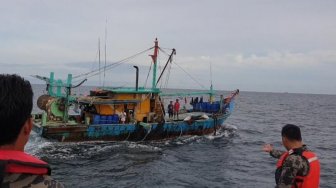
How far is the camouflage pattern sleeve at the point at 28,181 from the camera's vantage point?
1.98 metres

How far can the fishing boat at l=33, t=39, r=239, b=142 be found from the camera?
22594 mm

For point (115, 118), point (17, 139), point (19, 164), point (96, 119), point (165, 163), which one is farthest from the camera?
point (115, 118)

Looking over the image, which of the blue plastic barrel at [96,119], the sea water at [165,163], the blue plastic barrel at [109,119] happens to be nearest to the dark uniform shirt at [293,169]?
the sea water at [165,163]

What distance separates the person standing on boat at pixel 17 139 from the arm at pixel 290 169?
374 cm

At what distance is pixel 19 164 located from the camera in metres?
1.97

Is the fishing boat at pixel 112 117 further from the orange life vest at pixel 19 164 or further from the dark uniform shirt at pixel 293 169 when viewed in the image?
the orange life vest at pixel 19 164

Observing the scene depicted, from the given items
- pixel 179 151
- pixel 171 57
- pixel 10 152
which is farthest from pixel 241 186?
pixel 10 152

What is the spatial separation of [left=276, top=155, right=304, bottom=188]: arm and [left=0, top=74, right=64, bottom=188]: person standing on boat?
12.3 feet

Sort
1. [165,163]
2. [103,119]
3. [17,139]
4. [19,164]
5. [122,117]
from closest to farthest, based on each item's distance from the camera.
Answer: [19,164], [17,139], [165,163], [103,119], [122,117]

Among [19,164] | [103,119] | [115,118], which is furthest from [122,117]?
[19,164]

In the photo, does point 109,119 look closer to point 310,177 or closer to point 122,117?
point 122,117

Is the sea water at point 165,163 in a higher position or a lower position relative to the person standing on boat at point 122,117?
lower

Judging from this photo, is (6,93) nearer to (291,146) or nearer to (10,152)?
(10,152)

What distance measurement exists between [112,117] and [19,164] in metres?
22.0
